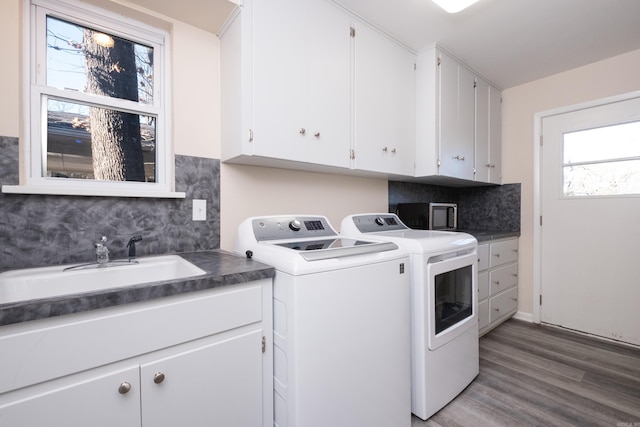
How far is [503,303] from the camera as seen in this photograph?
272 cm

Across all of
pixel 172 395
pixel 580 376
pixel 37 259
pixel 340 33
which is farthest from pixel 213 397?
pixel 580 376

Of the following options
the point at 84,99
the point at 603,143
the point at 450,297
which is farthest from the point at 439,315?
the point at 603,143

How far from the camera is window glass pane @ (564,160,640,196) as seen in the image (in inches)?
92.0

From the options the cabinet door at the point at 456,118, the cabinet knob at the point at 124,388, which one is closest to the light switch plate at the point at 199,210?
the cabinet knob at the point at 124,388

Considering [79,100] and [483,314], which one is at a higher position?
[79,100]

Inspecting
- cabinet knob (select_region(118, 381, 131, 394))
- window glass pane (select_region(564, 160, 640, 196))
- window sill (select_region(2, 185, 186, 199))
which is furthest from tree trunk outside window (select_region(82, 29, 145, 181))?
window glass pane (select_region(564, 160, 640, 196))

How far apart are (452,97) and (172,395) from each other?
265 centimetres

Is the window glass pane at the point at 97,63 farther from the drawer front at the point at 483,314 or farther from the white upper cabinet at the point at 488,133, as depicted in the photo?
the drawer front at the point at 483,314

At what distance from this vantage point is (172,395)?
917 mm

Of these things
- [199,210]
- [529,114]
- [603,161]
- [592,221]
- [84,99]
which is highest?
[529,114]

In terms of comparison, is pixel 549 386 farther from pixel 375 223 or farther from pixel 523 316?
pixel 375 223

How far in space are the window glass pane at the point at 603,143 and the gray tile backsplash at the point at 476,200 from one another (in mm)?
527

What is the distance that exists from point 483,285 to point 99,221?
2779mm

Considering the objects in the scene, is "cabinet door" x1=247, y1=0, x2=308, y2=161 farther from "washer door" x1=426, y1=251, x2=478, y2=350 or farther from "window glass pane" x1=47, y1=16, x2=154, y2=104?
"washer door" x1=426, y1=251, x2=478, y2=350
